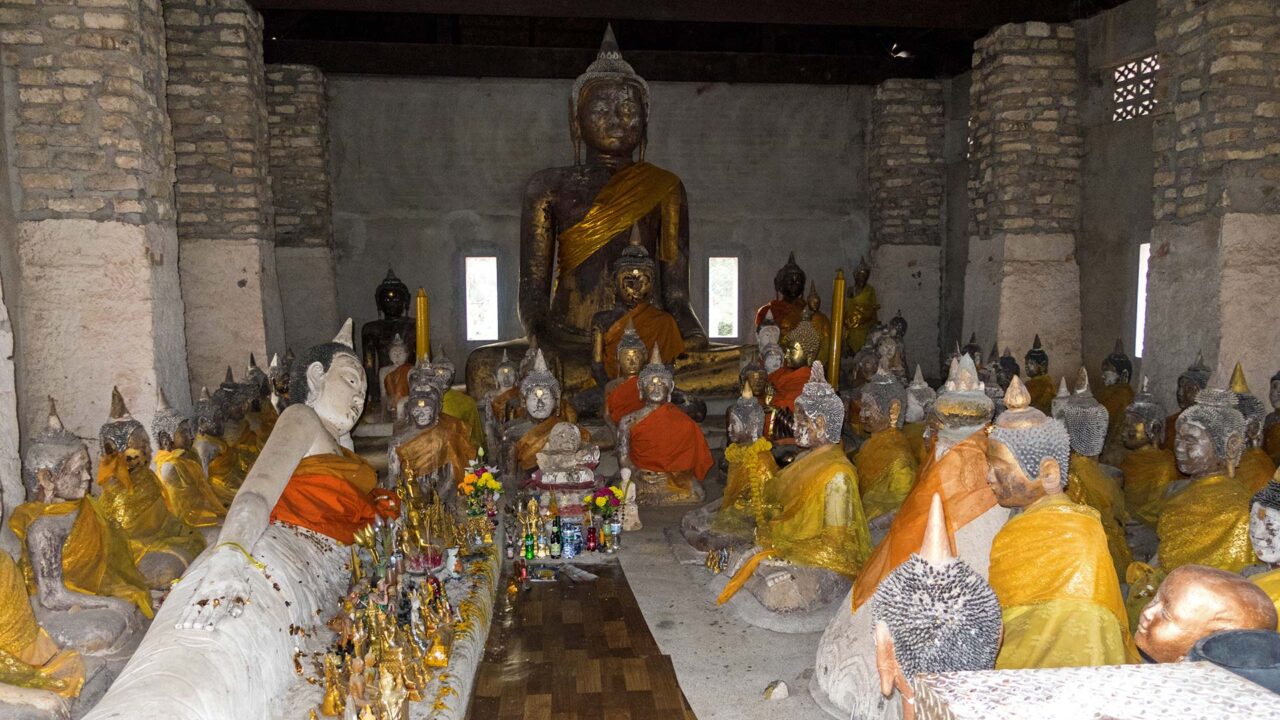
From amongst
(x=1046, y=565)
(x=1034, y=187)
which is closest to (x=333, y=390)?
(x=1046, y=565)

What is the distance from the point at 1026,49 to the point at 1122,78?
39.7 inches

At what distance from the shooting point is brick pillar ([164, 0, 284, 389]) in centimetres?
810

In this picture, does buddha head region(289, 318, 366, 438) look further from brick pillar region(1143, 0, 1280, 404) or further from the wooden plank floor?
brick pillar region(1143, 0, 1280, 404)

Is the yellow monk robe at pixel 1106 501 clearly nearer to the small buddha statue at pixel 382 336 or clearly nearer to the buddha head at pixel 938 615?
the buddha head at pixel 938 615

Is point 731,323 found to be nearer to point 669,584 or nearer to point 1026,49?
point 1026,49

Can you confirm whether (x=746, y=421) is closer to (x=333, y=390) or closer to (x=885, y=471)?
(x=885, y=471)

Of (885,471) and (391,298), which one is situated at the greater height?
(391,298)

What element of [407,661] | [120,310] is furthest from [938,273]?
[407,661]

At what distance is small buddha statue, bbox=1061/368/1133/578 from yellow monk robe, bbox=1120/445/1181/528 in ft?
0.59

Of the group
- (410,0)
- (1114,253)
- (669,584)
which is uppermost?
(410,0)

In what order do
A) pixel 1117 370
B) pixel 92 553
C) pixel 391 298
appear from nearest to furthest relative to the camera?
pixel 92 553 → pixel 1117 370 → pixel 391 298

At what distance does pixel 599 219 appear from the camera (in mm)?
9977

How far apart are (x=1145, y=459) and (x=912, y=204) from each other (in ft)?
22.9

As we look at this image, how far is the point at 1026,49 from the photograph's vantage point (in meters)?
8.76
